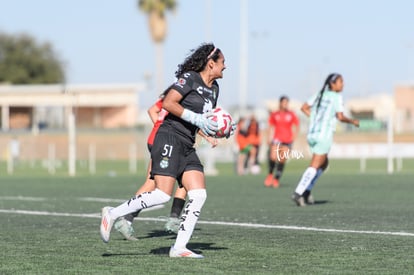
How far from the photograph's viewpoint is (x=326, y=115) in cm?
1686

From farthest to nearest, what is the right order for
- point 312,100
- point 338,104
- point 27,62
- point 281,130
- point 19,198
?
point 27,62 → point 281,130 → point 19,198 → point 312,100 → point 338,104

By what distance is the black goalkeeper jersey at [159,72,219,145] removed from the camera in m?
9.58

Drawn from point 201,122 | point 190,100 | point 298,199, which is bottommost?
point 298,199

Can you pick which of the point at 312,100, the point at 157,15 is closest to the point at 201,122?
the point at 312,100

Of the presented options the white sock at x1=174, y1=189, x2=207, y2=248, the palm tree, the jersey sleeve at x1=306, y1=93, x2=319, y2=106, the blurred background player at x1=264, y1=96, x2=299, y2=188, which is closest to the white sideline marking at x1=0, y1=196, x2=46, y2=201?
the jersey sleeve at x1=306, y1=93, x2=319, y2=106

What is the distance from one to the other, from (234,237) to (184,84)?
8.25 feet

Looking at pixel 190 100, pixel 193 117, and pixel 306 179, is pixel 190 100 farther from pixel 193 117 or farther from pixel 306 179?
pixel 306 179

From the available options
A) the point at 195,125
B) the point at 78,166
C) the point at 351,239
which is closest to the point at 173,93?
the point at 195,125

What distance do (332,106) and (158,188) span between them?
25.0 feet

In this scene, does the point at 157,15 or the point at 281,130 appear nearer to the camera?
the point at 281,130

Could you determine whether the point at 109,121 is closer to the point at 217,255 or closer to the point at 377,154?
the point at 377,154

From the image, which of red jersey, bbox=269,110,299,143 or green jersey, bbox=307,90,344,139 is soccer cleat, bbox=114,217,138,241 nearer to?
green jersey, bbox=307,90,344,139

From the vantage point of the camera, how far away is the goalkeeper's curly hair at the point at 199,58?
32.0 feet

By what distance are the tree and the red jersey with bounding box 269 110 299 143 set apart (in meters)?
77.0
